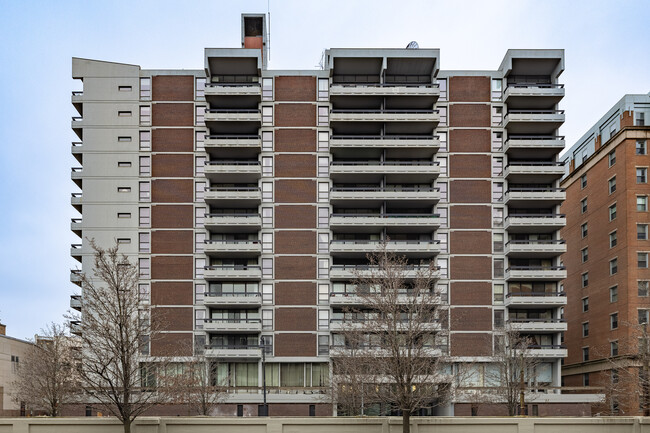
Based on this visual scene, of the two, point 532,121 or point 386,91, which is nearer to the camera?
point 386,91

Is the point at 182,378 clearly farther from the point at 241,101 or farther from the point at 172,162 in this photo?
the point at 241,101

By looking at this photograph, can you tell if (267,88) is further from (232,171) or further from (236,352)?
(236,352)

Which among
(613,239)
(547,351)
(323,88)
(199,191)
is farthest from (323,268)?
(613,239)

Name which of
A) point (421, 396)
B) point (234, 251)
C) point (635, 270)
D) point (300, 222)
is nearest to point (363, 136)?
point (300, 222)

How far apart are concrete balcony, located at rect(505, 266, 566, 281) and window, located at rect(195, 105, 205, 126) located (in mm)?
32293

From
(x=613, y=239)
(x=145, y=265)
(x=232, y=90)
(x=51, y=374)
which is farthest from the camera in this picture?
(x=613, y=239)

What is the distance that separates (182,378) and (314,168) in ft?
82.5

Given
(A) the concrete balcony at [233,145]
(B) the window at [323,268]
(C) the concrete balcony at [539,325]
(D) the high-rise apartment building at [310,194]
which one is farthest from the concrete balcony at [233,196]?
(C) the concrete balcony at [539,325]

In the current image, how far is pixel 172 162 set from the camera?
6800 centimetres

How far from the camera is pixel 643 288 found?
212ft

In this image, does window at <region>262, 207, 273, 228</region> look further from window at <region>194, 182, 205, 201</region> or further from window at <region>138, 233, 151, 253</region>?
window at <region>138, 233, 151, 253</region>

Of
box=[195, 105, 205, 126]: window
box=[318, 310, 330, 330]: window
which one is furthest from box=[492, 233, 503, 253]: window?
box=[195, 105, 205, 126]: window

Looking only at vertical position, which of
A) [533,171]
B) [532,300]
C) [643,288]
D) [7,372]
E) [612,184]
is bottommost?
[7,372]

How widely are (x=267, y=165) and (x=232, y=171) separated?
3.83m
